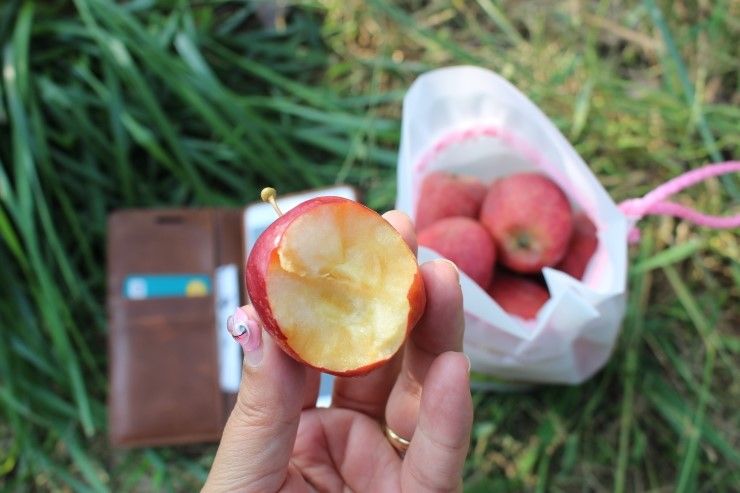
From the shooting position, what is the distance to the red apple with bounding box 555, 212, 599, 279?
1217 millimetres

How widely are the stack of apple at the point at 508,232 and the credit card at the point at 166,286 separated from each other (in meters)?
0.55

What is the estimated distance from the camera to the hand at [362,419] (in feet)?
2.45

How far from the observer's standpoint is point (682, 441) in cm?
136

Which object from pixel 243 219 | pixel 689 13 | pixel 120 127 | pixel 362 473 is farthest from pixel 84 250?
pixel 689 13

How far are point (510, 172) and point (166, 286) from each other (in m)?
0.78

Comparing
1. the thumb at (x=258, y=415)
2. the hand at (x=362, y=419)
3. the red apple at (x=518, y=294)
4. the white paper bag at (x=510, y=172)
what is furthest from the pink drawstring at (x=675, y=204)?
the thumb at (x=258, y=415)

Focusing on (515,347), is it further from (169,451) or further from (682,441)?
(169,451)

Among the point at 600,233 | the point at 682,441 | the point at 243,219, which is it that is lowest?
the point at 682,441

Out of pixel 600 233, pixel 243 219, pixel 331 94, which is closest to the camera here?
pixel 600 233

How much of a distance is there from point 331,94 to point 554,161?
0.65m

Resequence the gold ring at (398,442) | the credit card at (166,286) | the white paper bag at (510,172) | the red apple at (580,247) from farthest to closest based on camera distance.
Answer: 1. the credit card at (166,286)
2. the red apple at (580,247)
3. the white paper bag at (510,172)
4. the gold ring at (398,442)

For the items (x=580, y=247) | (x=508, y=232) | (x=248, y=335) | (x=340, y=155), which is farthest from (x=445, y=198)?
(x=248, y=335)

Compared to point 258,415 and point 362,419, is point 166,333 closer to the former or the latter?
point 362,419

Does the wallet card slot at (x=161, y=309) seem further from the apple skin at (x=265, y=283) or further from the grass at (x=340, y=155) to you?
the apple skin at (x=265, y=283)
